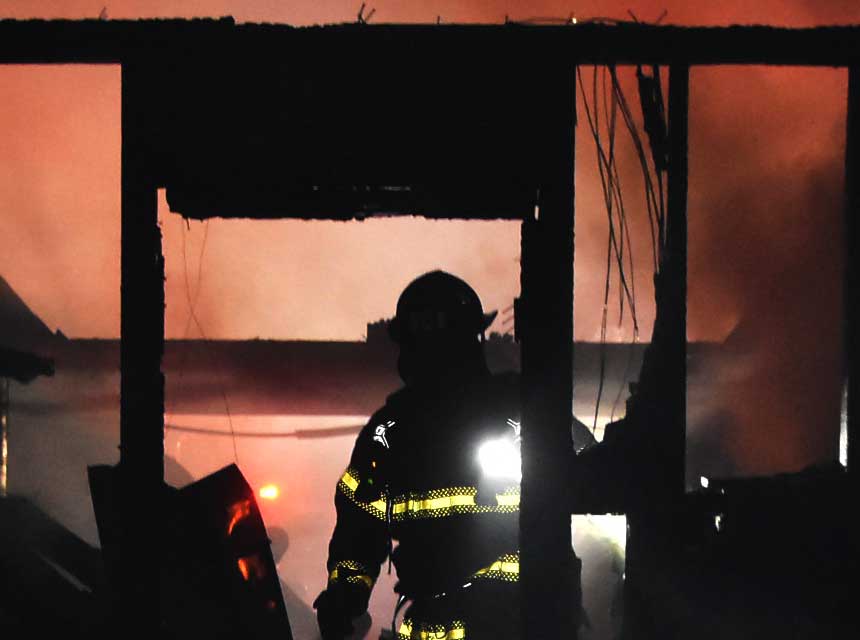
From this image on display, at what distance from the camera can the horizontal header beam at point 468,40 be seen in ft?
8.44

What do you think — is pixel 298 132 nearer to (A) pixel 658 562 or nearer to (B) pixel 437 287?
(B) pixel 437 287

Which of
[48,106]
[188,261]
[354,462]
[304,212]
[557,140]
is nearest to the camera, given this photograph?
[557,140]

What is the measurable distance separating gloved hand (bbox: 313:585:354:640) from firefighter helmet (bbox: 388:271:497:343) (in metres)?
1.20

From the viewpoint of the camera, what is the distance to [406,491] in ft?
11.0

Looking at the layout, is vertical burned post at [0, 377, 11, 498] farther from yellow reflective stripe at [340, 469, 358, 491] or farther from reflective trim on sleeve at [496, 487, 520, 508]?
reflective trim on sleeve at [496, 487, 520, 508]

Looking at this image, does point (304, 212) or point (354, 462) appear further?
point (354, 462)

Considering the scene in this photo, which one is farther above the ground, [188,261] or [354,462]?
[188,261]

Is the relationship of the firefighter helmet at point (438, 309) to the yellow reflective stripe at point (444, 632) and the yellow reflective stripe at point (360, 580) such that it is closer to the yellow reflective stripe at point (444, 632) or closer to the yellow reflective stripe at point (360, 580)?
the yellow reflective stripe at point (360, 580)

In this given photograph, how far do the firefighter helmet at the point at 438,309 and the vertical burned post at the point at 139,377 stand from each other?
120cm

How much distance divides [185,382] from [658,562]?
6079 millimetres

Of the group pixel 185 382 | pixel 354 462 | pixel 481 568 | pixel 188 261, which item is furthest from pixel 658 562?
pixel 185 382

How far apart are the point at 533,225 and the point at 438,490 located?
4.27ft

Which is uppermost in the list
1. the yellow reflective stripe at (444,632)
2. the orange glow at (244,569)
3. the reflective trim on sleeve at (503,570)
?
the orange glow at (244,569)

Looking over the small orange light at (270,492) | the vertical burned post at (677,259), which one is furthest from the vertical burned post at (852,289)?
the small orange light at (270,492)
